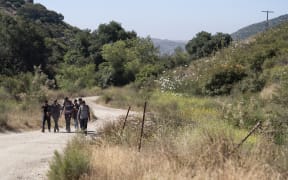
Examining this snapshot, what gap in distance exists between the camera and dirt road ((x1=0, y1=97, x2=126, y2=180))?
50.9ft

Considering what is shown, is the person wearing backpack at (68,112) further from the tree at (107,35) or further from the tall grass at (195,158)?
the tree at (107,35)

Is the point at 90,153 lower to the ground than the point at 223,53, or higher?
lower

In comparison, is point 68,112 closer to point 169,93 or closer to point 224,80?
point 224,80

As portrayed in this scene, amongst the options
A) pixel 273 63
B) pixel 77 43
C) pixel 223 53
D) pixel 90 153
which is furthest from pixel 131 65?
pixel 90 153

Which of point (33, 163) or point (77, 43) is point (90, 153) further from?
point (77, 43)

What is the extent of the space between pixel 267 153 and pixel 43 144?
13354mm

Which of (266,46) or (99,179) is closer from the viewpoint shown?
(99,179)

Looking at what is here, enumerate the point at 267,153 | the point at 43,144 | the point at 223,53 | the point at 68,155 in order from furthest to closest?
the point at 223,53, the point at 43,144, the point at 68,155, the point at 267,153

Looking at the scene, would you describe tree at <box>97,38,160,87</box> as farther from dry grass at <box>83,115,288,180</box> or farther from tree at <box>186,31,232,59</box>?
dry grass at <box>83,115,288,180</box>

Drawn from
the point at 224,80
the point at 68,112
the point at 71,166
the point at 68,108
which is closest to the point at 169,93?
the point at 224,80

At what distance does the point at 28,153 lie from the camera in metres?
19.7

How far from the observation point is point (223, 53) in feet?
203

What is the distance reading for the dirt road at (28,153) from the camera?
50.9ft

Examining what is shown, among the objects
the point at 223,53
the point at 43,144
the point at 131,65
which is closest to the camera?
the point at 43,144
